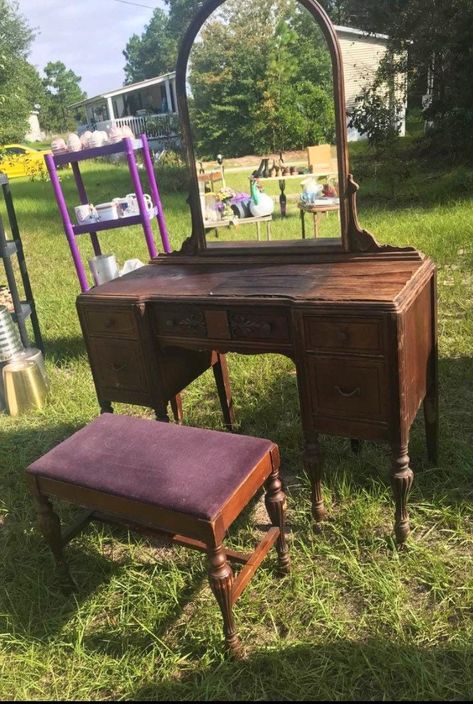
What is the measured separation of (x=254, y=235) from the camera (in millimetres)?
2814

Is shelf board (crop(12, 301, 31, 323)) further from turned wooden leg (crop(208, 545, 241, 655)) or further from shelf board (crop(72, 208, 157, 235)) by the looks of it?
turned wooden leg (crop(208, 545, 241, 655))

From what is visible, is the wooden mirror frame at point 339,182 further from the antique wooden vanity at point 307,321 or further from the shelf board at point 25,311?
the shelf board at point 25,311

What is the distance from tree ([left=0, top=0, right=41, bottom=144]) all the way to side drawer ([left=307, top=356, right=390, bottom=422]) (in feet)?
53.8

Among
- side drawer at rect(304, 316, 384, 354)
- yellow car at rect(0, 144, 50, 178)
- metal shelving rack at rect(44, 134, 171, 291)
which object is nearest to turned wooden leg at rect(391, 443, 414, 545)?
side drawer at rect(304, 316, 384, 354)

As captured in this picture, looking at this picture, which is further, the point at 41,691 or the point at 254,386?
the point at 254,386

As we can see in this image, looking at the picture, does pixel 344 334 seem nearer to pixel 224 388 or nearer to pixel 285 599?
pixel 285 599

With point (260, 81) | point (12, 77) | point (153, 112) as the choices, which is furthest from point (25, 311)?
point (12, 77)

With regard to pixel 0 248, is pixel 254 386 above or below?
below

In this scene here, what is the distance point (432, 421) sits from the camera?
106 inches

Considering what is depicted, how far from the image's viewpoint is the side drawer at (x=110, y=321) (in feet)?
8.42

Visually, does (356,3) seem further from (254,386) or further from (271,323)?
(271,323)

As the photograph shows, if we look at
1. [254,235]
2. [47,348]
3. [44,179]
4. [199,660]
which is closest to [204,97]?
[254,235]

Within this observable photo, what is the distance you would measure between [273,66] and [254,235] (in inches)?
29.8

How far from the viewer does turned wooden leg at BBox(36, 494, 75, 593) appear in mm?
2238
